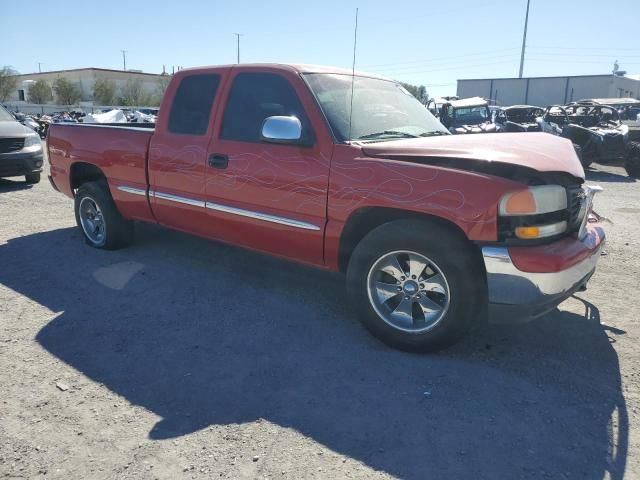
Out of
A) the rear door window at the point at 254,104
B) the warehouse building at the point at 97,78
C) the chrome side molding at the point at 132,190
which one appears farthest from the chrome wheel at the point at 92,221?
the warehouse building at the point at 97,78

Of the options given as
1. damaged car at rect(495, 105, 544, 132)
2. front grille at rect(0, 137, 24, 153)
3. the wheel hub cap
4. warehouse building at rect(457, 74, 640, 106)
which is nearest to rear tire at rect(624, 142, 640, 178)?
damaged car at rect(495, 105, 544, 132)

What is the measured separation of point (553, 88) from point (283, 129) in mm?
63227

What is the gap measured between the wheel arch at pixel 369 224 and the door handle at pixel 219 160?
1232mm

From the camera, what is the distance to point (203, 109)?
4500 millimetres

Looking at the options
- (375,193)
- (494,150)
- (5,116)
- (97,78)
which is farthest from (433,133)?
(97,78)

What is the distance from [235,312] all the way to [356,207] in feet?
4.48

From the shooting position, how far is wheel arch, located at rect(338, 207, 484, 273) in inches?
127

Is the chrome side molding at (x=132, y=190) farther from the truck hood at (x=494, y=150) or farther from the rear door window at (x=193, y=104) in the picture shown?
the truck hood at (x=494, y=150)

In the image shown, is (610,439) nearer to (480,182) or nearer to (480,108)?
(480,182)

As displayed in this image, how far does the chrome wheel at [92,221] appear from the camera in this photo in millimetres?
5668

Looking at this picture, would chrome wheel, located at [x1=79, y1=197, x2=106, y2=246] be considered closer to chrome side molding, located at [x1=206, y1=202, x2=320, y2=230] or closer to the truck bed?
the truck bed

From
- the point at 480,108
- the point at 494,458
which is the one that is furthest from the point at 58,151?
the point at 480,108

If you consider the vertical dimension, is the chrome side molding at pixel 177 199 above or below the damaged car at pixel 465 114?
below

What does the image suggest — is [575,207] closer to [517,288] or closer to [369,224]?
[517,288]
